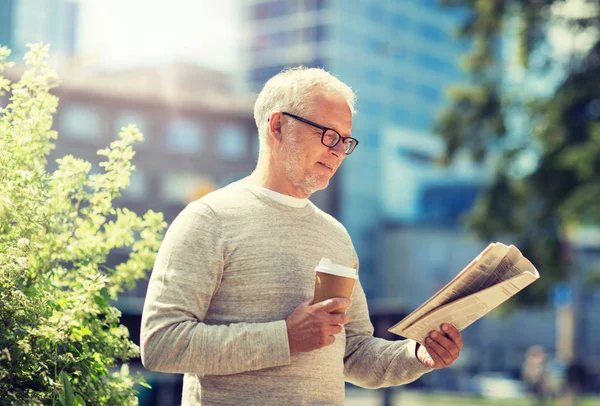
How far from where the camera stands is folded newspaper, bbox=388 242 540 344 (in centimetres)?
243

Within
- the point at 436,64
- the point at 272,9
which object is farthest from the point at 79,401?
the point at 436,64

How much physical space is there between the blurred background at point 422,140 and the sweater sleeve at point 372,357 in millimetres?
895

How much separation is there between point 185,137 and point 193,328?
5288cm

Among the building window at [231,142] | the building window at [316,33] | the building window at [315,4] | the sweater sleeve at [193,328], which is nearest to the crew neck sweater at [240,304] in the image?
the sweater sleeve at [193,328]

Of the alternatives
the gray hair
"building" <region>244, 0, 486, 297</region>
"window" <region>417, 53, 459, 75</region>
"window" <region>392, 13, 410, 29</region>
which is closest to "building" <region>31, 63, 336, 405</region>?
"building" <region>244, 0, 486, 297</region>

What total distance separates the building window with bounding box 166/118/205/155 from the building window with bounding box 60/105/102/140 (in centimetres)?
513

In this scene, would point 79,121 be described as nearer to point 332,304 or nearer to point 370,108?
point 370,108

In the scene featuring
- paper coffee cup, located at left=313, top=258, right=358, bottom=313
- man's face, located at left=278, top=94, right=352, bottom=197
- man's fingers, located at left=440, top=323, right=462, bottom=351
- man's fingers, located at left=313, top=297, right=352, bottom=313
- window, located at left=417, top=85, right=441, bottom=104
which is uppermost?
window, located at left=417, top=85, right=441, bottom=104

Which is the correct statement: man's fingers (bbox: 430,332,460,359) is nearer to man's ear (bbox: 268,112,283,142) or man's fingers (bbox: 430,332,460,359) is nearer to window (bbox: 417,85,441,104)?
man's ear (bbox: 268,112,283,142)

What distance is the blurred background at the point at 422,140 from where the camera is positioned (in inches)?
552

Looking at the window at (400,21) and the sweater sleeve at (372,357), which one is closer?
the sweater sleeve at (372,357)

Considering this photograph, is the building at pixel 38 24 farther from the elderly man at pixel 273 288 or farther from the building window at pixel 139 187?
the building window at pixel 139 187

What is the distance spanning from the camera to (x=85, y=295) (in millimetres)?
2559

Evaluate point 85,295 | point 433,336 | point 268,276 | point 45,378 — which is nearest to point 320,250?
point 268,276
